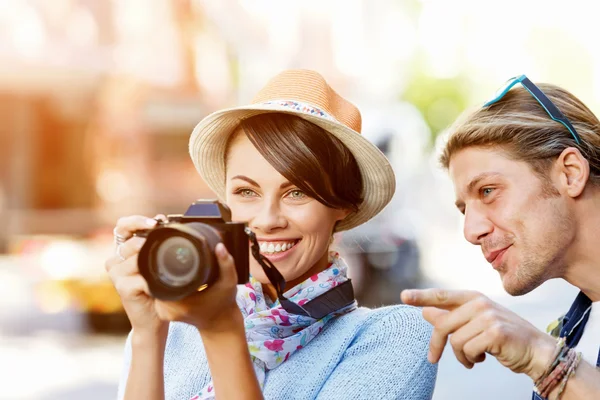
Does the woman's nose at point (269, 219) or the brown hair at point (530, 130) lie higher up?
the brown hair at point (530, 130)

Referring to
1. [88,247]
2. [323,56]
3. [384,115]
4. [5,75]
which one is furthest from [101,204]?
[323,56]

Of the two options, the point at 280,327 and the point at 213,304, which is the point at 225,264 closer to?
the point at 213,304

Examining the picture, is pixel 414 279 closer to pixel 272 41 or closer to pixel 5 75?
pixel 272 41

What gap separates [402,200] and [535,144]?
806 centimetres

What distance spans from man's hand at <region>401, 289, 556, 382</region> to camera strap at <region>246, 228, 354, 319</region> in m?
0.51

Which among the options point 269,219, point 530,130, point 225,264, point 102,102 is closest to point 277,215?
point 269,219

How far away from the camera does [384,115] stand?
10766 mm

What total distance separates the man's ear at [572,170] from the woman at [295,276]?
0.52 metres

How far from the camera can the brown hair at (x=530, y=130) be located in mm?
2465

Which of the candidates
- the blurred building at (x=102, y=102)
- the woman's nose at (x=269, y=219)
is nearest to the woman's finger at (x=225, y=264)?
the woman's nose at (x=269, y=219)

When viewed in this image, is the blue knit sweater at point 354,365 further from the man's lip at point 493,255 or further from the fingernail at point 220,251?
the fingernail at point 220,251

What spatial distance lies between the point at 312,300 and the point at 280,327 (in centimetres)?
12

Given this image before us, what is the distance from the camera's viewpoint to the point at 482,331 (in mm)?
1780

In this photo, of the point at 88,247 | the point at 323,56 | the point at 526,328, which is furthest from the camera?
the point at 323,56
